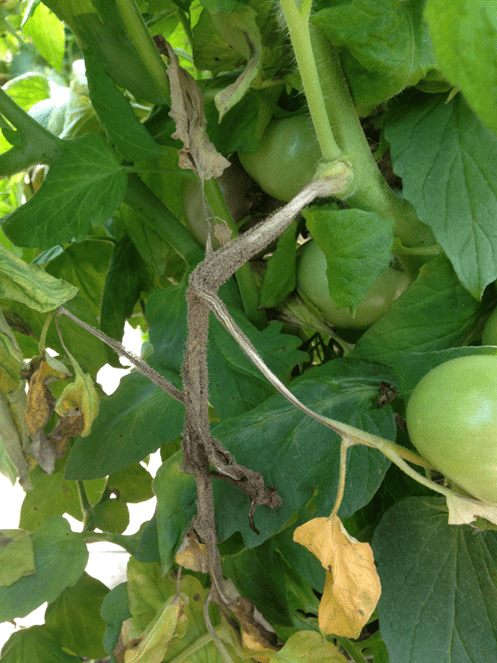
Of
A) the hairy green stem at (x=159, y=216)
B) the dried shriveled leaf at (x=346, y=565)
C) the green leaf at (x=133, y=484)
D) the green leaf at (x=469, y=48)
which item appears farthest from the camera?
the green leaf at (x=133, y=484)

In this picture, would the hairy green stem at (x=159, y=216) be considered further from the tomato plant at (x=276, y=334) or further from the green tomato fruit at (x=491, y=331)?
the green tomato fruit at (x=491, y=331)

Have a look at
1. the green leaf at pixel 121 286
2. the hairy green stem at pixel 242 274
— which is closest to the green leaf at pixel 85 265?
the green leaf at pixel 121 286

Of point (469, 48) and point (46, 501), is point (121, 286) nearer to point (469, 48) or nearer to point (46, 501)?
point (46, 501)

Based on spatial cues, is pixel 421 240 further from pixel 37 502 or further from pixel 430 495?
pixel 37 502

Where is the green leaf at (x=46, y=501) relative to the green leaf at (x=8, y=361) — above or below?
below

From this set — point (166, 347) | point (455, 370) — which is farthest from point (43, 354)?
point (455, 370)

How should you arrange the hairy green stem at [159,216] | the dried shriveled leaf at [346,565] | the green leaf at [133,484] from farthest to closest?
the green leaf at [133,484]
the hairy green stem at [159,216]
the dried shriveled leaf at [346,565]

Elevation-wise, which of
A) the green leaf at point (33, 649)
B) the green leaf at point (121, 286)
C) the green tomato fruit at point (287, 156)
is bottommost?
the green leaf at point (33, 649)

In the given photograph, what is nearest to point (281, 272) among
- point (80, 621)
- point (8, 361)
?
point (8, 361)
